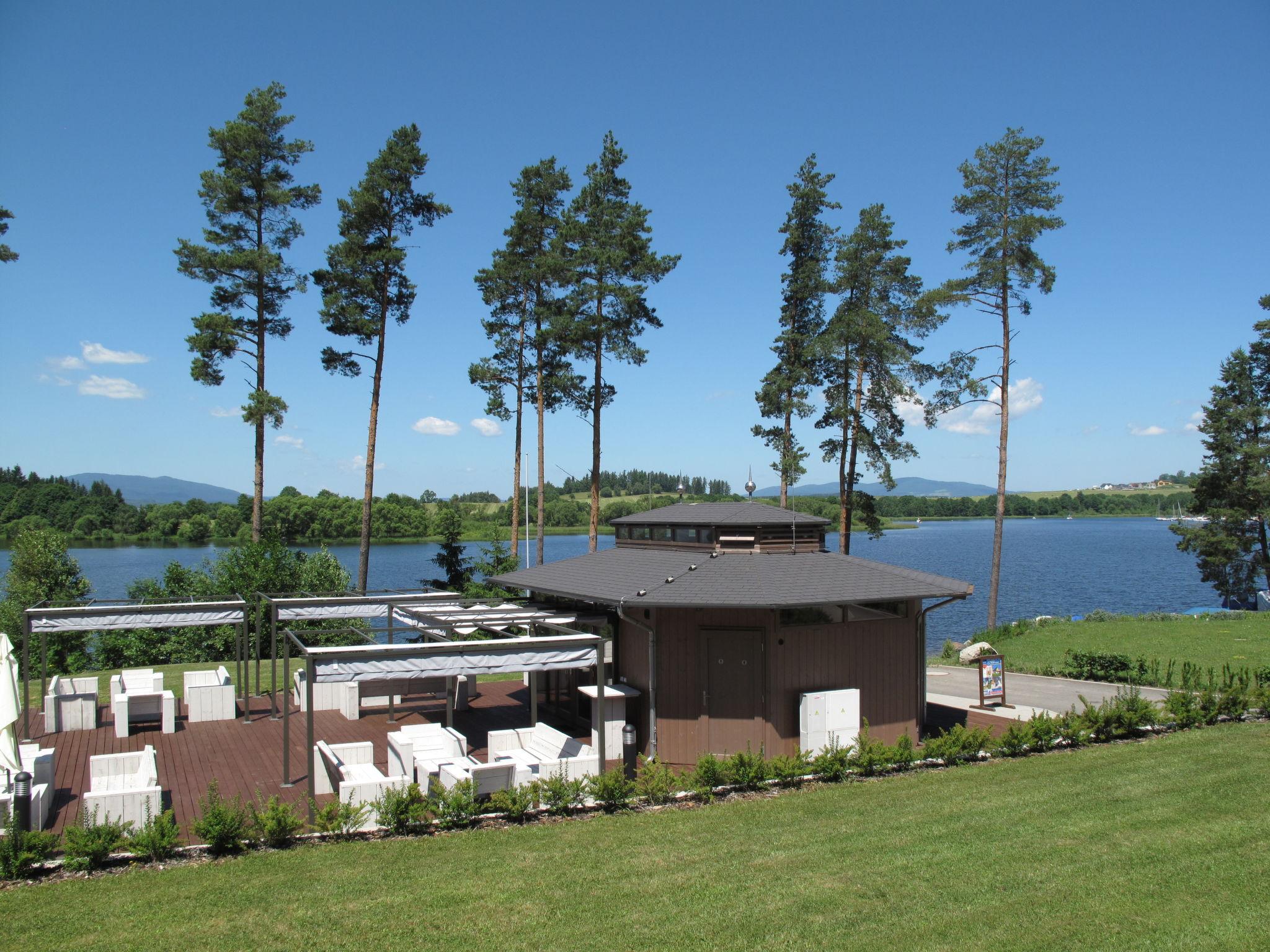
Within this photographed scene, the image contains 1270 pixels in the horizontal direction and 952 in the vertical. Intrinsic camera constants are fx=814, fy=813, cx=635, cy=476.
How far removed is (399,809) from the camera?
24.6 feet

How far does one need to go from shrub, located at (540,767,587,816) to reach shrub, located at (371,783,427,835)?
1.18 metres

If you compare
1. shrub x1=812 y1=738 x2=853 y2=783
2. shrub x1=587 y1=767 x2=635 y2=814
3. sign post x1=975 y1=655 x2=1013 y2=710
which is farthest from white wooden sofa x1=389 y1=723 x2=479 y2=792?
sign post x1=975 y1=655 x2=1013 y2=710

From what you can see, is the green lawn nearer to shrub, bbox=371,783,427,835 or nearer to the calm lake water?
the calm lake water

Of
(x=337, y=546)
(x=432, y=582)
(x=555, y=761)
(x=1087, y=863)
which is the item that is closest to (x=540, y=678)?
(x=555, y=761)

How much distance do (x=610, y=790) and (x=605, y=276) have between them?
686 inches

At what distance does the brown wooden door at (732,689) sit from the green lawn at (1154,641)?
10.1 meters

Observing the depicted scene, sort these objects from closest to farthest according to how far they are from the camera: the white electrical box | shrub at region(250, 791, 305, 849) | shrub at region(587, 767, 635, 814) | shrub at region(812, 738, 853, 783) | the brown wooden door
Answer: shrub at region(250, 791, 305, 849), shrub at region(587, 767, 635, 814), shrub at region(812, 738, 853, 783), the white electrical box, the brown wooden door

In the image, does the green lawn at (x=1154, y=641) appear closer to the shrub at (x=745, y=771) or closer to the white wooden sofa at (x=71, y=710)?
the shrub at (x=745, y=771)

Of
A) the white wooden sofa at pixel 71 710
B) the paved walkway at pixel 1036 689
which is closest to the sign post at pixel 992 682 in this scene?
the paved walkway at pixel 1036 689

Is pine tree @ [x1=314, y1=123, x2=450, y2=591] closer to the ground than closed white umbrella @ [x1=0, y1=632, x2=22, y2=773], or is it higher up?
higher up

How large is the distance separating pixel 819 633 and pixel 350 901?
654 centimetres

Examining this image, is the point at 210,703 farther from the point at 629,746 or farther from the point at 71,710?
the point at 629,746

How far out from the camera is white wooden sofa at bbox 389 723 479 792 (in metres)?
8.95

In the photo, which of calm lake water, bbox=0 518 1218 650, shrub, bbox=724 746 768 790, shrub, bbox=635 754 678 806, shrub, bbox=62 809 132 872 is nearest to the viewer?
shrub, bbox=62 809 132 872
